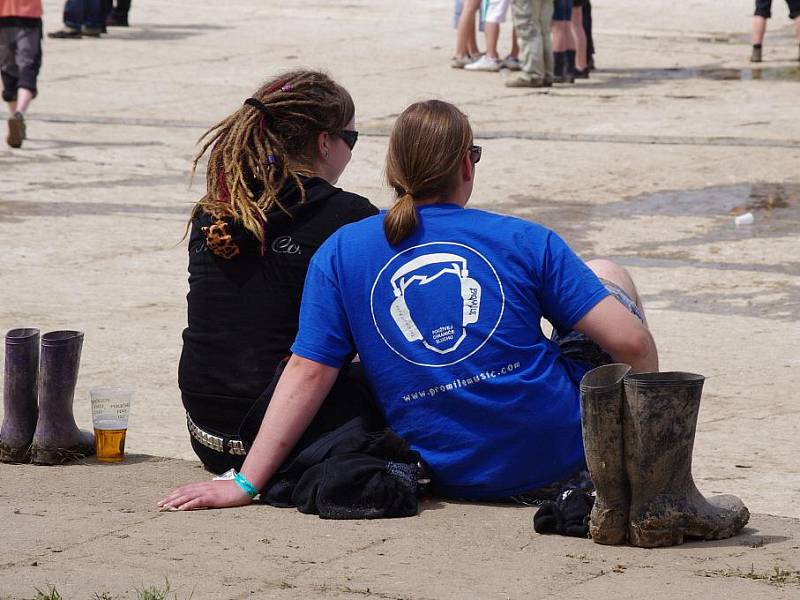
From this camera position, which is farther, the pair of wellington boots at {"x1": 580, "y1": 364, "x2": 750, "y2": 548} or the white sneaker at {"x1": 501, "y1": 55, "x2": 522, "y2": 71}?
the white sneaker at {"x1": 501, "y1": 55, "x2": 522, "y2": 71}

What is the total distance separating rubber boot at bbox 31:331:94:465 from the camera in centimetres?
475

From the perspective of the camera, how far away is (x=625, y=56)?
61.0 ft

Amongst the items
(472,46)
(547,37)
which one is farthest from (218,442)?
(472,46)

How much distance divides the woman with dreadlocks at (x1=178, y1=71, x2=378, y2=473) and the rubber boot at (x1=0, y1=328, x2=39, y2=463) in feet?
2.16

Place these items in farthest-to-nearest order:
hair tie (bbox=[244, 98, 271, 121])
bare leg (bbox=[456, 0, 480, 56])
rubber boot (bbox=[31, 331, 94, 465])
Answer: bare leg (bbox=[456, 0, 480, 56]) → rubber boot (bbox=[31, 331, 94, 465]) → hair tie (bbox=[244, 98, 271, 121])

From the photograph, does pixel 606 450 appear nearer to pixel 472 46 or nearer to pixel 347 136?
pixel 347 136

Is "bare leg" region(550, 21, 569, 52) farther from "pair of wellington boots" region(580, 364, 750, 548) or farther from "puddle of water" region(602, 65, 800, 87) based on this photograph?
"pair of wellington boots" region(580, 364, 750, 548)

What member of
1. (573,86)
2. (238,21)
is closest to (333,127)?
(573,86)

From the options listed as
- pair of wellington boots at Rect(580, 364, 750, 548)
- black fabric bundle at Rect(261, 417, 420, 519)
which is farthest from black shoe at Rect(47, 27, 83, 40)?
pair of wellington boots at Rect(580, 364, 750, 548)

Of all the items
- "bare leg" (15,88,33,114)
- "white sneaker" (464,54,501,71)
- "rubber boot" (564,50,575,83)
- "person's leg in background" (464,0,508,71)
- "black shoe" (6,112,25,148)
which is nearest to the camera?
"black shoe" (6,112,25,148)

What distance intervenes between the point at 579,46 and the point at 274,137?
1253 cm

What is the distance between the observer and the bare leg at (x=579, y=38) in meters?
16.1

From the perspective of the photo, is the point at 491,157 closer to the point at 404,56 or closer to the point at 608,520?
the point at 404,56

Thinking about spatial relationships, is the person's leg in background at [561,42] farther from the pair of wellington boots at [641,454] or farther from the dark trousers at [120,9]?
the pair of wellington boots at [641,454]
